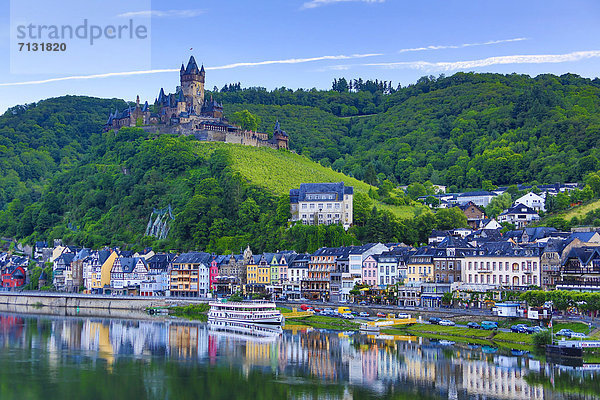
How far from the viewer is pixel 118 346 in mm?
63750

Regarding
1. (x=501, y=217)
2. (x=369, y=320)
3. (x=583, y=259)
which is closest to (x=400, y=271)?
(x=369, y=320)

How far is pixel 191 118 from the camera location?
150750 mm

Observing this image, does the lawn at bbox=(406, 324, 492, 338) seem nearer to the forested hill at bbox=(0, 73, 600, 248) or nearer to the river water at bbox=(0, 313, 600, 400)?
the river water at bbox=(0, 313, 600, 400)

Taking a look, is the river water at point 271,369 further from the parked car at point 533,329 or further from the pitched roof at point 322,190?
the pitched roof at point 322,190

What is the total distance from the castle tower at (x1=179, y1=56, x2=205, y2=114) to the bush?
109774 mm

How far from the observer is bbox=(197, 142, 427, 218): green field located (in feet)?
403

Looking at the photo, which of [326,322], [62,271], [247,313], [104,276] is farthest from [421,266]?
[62,271]

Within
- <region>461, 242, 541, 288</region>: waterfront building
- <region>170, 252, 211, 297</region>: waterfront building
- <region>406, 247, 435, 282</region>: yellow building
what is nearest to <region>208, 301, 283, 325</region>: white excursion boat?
<region>406, 247, 435, 282</region>: yellow building

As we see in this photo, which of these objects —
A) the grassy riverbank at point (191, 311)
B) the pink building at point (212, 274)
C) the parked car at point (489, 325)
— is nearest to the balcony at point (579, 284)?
the parked car at point (489, 325)

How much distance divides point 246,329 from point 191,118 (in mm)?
82696

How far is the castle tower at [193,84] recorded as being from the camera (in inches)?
6294

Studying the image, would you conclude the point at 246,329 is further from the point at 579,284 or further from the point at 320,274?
the point at 579,284

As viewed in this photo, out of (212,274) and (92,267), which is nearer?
(212,274)

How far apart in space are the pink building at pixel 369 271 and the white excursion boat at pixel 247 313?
467 inches
